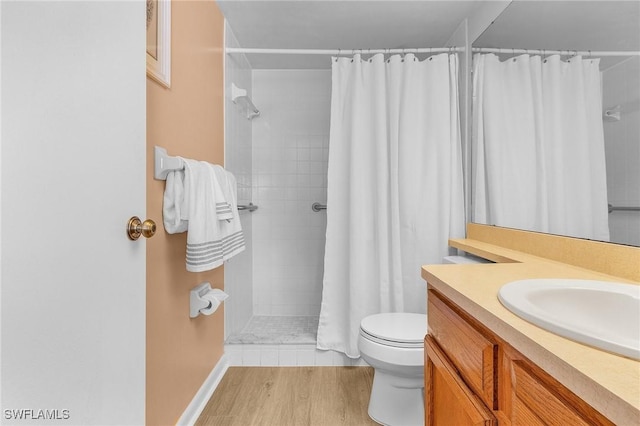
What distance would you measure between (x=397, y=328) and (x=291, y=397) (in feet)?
2.23

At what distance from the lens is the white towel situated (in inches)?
52.2

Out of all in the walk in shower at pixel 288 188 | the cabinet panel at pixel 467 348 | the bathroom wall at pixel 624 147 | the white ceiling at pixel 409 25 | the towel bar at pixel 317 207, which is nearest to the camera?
the cabinet panel at pixel 467 348

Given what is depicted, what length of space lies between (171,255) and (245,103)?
4.85ft

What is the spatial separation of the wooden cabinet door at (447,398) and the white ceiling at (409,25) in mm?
1061

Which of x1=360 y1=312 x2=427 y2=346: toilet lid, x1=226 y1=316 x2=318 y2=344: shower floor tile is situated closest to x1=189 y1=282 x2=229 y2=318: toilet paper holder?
x1=226 y1=316 x2=318 y2=344: shower floor tile

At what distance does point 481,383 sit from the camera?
0.70 metres

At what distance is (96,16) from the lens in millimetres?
673

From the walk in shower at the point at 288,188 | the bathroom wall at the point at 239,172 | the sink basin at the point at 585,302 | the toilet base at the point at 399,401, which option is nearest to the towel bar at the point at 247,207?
the bathroom wall at the point at 239,172

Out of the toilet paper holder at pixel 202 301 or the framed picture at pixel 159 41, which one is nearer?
the framed picture at pixel 159 41

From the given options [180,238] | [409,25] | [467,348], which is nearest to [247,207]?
[180,238]

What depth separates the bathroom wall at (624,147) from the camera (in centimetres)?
100

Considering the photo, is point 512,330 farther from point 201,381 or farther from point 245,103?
point 245,103

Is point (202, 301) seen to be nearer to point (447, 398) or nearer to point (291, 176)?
point (447, 398)

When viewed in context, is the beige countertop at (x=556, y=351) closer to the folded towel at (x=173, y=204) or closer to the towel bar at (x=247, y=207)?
the folded towel at (x=173, y=204)
